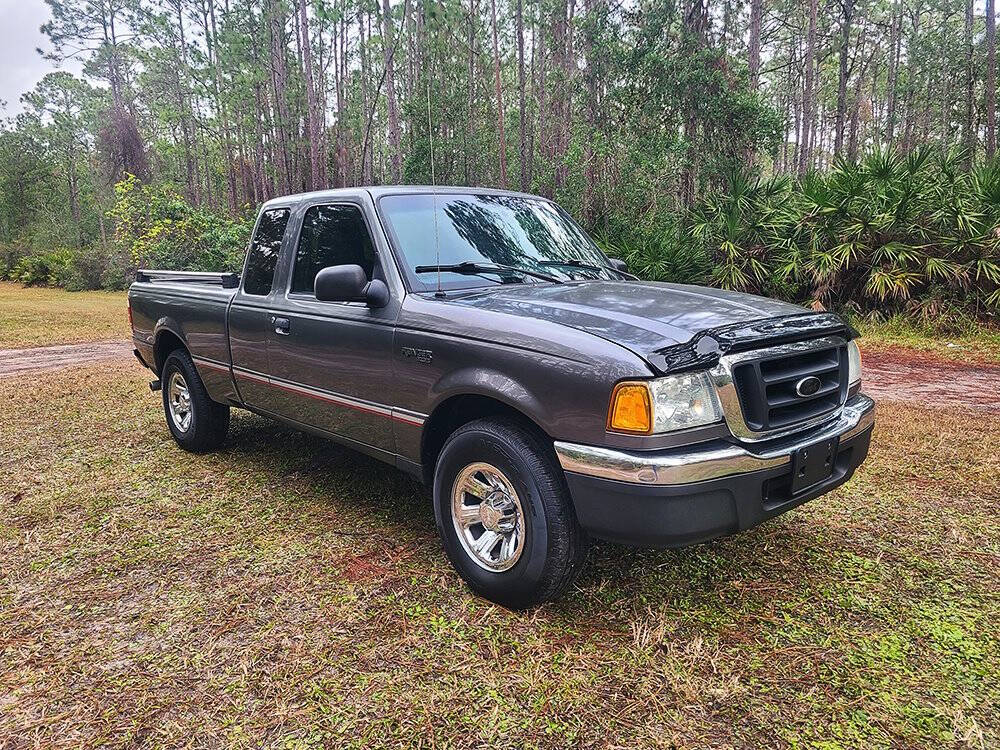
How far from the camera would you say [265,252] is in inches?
177

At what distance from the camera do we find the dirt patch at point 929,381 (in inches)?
266

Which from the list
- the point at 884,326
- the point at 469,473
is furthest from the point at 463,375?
the point at 884,326

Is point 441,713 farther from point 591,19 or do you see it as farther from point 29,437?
point 591,19

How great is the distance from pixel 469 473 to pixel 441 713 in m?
0.99

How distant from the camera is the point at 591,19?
606 inches

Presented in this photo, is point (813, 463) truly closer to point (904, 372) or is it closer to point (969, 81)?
point (904, 372)

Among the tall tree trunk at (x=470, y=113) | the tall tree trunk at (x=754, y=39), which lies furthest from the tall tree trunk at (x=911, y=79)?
the tall tree trunk at (x=470, y=113)

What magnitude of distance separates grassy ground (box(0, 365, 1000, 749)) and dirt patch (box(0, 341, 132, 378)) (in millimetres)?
5804

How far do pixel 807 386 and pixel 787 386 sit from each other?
10 cm

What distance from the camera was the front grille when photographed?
8.46 ft

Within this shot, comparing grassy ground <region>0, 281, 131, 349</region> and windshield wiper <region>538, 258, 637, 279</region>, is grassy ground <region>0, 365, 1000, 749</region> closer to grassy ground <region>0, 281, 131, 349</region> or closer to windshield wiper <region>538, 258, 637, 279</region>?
windshield wiper <region>538, 258, 637, 279</region>

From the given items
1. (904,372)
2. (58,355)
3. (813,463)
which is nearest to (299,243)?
(813,463)

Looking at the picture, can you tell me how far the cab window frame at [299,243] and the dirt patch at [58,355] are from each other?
667cm

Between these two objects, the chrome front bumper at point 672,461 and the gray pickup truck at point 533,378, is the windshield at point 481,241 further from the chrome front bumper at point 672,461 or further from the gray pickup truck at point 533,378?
the chrome front bumper at point 672,461
